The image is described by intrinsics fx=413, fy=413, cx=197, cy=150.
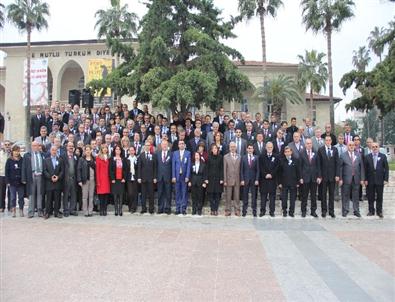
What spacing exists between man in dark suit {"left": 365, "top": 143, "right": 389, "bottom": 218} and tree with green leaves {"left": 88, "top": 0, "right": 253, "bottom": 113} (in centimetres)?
506

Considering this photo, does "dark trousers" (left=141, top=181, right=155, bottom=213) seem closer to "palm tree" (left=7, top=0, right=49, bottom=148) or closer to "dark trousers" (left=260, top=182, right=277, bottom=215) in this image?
"dark trousers" (left=260, top=182, right=277, bottom=215)

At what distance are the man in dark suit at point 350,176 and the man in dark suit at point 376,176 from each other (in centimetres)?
18

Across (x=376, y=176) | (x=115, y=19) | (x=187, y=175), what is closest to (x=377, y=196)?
(x=376, y=176)

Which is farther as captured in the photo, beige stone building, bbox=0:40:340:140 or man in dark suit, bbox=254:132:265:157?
beige stone building, bbox=0:40:340:140

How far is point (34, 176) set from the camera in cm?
1109

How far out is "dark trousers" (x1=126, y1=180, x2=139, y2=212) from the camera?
458 inches

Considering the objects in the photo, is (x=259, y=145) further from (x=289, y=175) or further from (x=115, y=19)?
(x=115, y=19)

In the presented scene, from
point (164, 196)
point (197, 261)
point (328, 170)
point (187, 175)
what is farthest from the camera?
point (164, 196)

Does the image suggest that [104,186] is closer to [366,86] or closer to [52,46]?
[366,86]

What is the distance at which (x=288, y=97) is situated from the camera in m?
43.5

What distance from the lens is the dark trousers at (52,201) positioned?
36.0 ft

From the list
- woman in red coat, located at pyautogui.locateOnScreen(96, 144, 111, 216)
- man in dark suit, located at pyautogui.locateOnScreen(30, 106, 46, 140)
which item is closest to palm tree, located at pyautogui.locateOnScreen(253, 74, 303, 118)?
man in dark suit, located at pyautogui.locateOnScreen(30, 106, 46, 140)

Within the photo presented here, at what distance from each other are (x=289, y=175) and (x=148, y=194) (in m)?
3.95

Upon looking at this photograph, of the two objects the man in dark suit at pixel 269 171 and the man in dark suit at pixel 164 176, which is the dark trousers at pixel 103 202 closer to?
the man in dark suit at pixel 164 176
